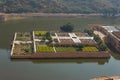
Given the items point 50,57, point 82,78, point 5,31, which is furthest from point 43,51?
point 5,31

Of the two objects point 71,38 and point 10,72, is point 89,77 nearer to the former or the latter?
point 10,72

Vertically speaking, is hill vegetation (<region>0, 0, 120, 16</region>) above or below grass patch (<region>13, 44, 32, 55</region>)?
above

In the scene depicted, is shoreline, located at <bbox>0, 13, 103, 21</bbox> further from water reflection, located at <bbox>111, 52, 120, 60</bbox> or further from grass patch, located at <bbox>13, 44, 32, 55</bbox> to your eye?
water reflection, located at <bbox>111, 52, 120, 60</bbox>

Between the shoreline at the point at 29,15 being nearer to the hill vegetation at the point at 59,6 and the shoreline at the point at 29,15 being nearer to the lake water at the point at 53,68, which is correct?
the hill vegetation at the point at 59,6

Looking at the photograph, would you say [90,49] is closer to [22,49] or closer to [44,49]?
[44,49]

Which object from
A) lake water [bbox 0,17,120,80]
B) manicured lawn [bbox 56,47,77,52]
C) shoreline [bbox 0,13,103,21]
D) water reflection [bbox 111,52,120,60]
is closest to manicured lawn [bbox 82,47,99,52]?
manicured lawn [bbox 56,47,77,52]
